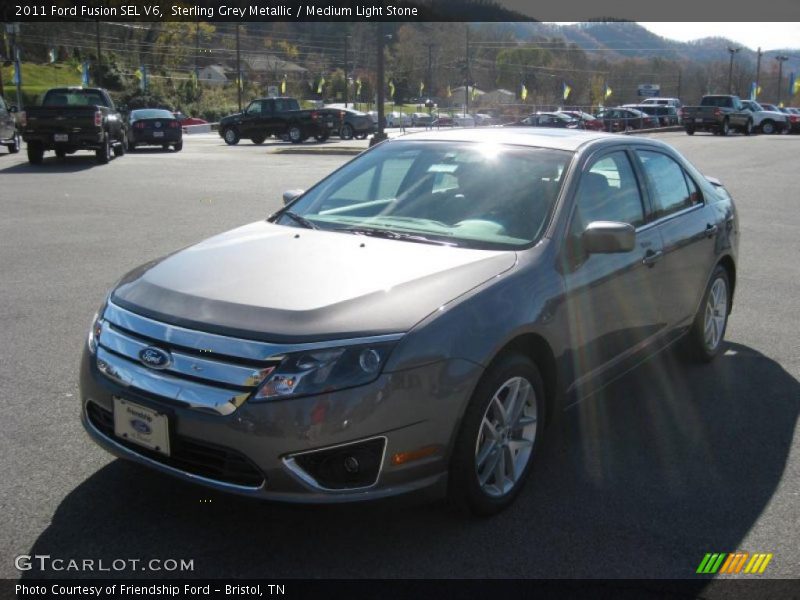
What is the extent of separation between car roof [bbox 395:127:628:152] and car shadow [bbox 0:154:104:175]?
55.0 ft

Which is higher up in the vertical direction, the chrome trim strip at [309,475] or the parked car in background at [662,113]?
the parked car in background at [662,113]

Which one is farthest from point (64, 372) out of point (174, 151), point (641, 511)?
point (174, 151)

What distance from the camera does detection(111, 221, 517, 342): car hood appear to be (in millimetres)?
3127

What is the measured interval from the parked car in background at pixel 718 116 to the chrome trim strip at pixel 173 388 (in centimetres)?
4621

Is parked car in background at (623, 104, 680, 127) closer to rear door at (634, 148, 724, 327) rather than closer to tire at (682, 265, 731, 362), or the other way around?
tire at (682, 265, 731, 362)

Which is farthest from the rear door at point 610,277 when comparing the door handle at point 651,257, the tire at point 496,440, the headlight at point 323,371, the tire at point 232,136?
the tire at point 232,136

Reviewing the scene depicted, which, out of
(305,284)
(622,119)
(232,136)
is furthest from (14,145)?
(622,119)

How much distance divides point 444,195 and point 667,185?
1.63 metres

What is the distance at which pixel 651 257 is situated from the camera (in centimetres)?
463

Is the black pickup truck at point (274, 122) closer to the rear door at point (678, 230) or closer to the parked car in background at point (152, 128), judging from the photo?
the parked car in background at point (152, 128)

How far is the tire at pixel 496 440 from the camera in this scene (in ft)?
10.7

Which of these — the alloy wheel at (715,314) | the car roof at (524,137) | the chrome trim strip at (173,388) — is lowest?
the alloy wheel at (715,314)

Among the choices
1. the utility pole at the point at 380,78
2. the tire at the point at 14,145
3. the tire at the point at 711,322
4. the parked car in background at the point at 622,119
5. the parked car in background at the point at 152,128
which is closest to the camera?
the tire at the point at 711,322

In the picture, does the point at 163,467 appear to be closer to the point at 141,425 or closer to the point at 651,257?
the point at 141,425
